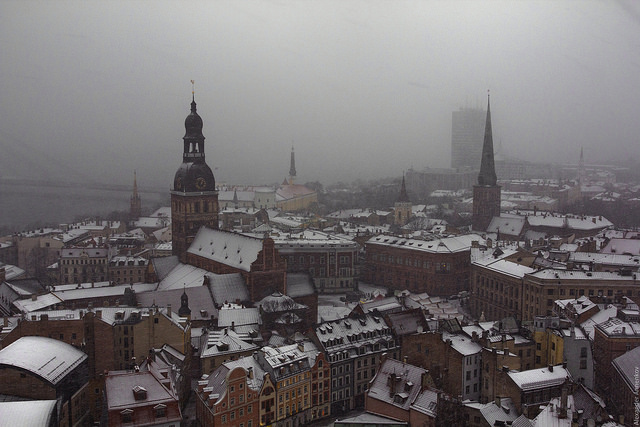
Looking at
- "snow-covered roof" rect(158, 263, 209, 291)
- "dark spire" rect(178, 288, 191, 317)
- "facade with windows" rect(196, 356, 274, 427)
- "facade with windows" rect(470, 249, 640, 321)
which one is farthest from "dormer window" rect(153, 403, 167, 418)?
"facade with windows" rect(470, 249, 640, 321)

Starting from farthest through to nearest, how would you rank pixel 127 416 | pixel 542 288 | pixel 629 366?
pixel 542 288, pixel 629 366, pixel 127 416

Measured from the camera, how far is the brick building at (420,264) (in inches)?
2827

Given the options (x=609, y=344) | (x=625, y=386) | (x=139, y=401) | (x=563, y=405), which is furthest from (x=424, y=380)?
(x=139, y=401)

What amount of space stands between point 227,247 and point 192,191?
29.3ft

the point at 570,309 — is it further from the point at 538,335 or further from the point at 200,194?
the point at 200,194

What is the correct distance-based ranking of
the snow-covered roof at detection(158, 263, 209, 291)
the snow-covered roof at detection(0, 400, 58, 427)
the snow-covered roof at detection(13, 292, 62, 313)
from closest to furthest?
the snow-covered roof at detection(0, 400, 58, 427) < the snow-covered roof at detection(13, 292, 62, 313) < the snow-covered roof at detection(158, 263, 209, 291)

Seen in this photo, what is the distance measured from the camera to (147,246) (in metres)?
92.3

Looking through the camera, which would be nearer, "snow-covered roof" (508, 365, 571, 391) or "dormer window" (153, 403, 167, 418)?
"dormer window" (153, 403, 167, 418)

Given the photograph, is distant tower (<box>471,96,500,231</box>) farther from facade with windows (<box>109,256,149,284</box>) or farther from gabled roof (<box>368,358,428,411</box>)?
Result: gabled roof (<box>368,358,428,411</box>)

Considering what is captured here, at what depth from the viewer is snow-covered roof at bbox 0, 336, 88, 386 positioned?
36250 mm

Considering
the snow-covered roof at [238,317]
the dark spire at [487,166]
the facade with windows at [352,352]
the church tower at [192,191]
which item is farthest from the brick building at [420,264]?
the snow-covered roof at [238,317]

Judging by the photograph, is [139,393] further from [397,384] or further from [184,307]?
[184,307]

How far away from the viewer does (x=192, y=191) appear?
67.8 m

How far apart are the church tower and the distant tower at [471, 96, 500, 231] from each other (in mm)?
42387
